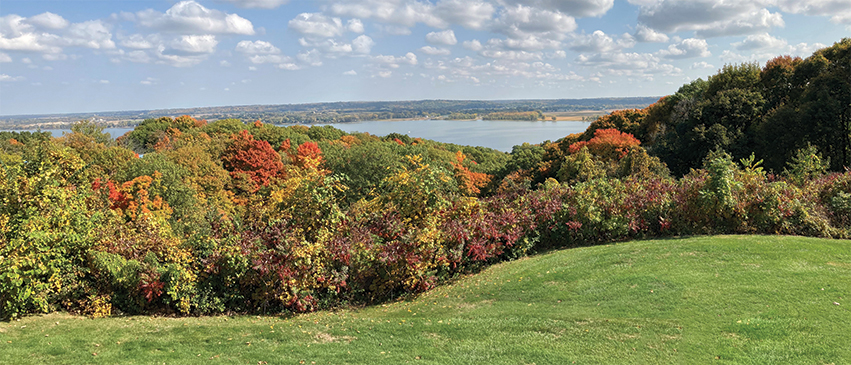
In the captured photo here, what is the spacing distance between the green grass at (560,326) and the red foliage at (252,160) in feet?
101

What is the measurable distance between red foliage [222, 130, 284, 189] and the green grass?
1216 inches

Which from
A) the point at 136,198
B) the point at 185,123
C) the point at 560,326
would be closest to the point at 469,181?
the point at 136,198

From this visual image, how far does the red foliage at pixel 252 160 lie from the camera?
38.5 metres

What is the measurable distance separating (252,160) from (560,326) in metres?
35.6

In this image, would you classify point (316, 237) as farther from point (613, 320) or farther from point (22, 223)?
point (613, 320)

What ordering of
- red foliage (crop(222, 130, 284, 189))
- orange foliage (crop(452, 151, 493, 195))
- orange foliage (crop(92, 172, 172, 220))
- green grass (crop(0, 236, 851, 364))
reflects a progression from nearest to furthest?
green grass (crop(0, 236, 851, 364))
orange foliage (crop(92, 172, 172, 220))
red foliage (crop(222, 130, 284, 189))
orange foliage (crop(452, 151, 493, 195))

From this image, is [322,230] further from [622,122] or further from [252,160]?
[622,122]

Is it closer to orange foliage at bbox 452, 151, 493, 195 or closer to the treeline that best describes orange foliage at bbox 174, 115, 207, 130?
orange foliage at bbox 452, 151, 493, 195

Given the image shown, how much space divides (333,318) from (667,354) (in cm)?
570

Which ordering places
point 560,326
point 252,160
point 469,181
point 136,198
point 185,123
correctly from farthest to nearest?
point 185,123, point 469,181, point 252,160, point 136,198, point 560,326

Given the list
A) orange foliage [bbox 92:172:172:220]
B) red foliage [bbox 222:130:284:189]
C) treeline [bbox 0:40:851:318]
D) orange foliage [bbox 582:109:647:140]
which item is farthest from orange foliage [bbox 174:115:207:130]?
treeline [bbox 0:40:851:318]

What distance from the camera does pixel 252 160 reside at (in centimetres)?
3862

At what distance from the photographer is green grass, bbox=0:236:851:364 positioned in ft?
21.4

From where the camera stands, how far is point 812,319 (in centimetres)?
694
